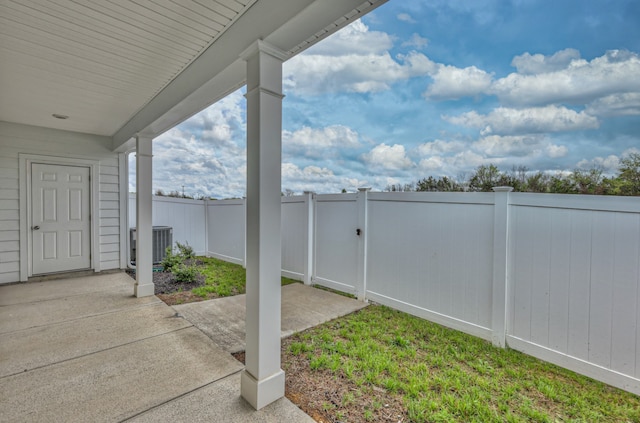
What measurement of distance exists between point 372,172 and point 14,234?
20.9ft

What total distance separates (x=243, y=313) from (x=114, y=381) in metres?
1.53

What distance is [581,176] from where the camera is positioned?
290 cm

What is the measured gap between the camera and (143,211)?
13.3ft

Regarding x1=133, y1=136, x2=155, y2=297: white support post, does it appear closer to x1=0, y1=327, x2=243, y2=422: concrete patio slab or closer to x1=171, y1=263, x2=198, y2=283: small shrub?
x1=171, y1=263, x2=198, y2=283: small shrub

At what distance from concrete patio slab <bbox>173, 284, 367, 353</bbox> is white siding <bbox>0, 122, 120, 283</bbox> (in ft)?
10.3

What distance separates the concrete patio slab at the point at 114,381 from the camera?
70.9 inches

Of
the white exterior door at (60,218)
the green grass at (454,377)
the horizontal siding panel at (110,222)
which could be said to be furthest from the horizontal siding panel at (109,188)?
the green grass at (454,377)

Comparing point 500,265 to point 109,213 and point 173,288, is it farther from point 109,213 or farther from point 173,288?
point 109,213

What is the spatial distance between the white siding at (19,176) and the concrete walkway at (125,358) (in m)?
0.88

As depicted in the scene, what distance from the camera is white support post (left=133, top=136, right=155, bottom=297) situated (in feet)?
13.1

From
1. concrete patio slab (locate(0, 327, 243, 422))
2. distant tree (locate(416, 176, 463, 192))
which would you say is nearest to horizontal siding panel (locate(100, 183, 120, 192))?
concrete patio slab (locate(0, 327, 243, 422))

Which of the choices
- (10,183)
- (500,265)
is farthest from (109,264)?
(500,265)

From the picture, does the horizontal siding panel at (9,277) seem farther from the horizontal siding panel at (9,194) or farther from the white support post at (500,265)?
the white support post at (500,265)

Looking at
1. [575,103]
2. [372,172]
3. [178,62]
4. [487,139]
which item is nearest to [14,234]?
[178,62]
